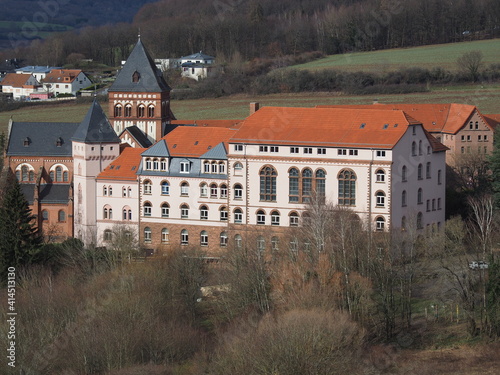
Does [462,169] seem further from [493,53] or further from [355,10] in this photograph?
[355,10]

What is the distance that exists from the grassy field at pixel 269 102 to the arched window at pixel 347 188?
130 feet

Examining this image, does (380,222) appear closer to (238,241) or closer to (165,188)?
(238,241)

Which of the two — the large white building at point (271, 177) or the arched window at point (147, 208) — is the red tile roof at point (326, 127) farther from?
the arched window at point (147, 208)

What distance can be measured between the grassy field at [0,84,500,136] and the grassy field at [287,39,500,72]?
384cm

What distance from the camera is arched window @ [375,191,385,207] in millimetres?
93125

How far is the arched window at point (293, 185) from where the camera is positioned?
315 feet

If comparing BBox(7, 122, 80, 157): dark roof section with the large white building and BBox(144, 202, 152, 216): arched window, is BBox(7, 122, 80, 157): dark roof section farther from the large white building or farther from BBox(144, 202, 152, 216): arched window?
BBox(144, 202, 152, 216): arched window

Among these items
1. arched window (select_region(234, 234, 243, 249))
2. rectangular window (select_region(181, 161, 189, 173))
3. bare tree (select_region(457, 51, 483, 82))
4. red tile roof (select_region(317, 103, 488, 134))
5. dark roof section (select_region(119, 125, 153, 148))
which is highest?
bare tree (select_region(457, 51, 483, 82))

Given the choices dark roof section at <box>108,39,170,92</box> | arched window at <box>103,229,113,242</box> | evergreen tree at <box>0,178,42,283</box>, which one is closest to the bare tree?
dark roof section at <box>108,39,170,92</box>

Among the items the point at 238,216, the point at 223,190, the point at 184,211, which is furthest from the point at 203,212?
the point at 238,216

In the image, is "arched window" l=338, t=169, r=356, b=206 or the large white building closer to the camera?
the large white building

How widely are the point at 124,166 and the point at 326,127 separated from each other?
16462 millimetres

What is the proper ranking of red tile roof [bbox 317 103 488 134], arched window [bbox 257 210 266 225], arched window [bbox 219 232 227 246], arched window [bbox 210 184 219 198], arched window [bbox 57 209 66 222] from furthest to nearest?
red tile roof [bbox 317 103 488 134] → arched window [bbox 57 209 66 222] → arched window [bbox 210 184 219 198] → arched window [bbox 219 232 227 246] → arched window [bbox 257 210 266 225]

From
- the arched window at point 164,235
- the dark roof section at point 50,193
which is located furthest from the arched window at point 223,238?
the dark roof section at point 50,193
